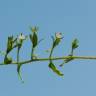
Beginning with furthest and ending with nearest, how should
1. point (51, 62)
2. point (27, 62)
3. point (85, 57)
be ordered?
point (51, 62) < point (27, 62) < point (85, 57)

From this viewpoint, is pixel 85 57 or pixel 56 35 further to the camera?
pixel 56 35

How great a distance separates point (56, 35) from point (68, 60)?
0.27 m

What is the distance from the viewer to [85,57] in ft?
6.31

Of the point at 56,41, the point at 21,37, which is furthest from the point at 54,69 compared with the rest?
the point at 21,37

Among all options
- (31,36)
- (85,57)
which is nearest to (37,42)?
(31,36)

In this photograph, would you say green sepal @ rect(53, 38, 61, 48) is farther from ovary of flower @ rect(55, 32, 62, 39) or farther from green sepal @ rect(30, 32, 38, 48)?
green sepal @ rect(30, 32, 38, 48)

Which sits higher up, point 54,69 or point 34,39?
point 34,39

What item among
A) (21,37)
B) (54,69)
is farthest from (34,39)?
(54,69)

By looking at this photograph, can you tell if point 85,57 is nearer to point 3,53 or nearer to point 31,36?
point 31,36

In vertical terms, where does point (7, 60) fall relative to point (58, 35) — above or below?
below

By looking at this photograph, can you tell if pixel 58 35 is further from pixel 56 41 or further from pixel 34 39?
pixel 34 39

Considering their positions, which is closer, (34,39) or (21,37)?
(21,37)

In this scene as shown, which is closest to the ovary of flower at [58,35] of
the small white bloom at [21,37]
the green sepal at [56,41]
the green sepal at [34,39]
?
the green sepal at [56,41]

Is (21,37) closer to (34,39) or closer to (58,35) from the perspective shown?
(34,39)
